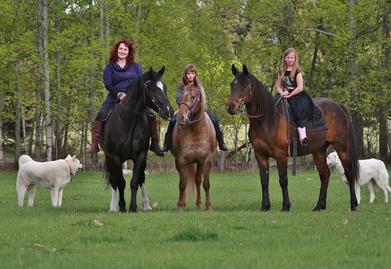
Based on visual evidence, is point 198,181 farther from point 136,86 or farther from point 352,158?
point 352,158

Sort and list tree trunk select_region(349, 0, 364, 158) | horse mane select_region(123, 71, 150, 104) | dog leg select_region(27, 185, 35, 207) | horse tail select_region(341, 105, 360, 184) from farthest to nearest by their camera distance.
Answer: tree trunk select_region(349, 0, 364, 158), dog leg select_region(27, 185, 35, 207), horse tail select_region(341, 105, 360, 184), horse mane select_region(123, 71, 150, 104)

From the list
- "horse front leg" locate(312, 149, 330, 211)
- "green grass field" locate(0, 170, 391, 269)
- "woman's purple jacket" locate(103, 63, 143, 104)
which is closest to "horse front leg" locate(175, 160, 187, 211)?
"green grass field" locate(0, 170, 391, 269)

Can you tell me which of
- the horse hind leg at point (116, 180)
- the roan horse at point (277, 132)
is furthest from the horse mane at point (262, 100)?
the horse hind leg at point (116, 180)

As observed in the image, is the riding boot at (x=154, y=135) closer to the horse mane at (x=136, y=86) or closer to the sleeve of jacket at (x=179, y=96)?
the sleeve of jacket at (x=179, y=96)

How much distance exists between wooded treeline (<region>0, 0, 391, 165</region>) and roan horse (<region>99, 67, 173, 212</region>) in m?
20.8

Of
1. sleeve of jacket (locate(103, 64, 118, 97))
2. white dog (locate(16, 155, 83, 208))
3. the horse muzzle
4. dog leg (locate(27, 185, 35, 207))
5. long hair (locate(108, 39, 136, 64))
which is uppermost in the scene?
long hair (locate(108, 39, 136, 64))

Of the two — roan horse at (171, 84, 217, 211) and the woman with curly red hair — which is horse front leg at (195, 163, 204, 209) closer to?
roan horse at (171, 84, 217, 211)

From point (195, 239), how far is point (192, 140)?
5071 mm

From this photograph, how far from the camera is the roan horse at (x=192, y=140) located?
15.0m

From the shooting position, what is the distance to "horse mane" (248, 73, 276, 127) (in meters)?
15.1

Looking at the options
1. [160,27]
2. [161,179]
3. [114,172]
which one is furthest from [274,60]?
[114,172]

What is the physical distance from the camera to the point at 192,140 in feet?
50.5

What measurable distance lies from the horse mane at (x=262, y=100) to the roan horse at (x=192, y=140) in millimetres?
987

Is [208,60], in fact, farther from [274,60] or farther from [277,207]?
[277,207]
